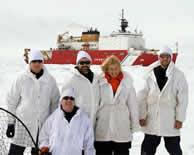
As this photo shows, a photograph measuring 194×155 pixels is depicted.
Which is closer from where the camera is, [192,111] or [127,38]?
[192,111]

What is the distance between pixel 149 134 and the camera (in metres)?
2.79

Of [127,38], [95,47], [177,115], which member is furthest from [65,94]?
[95,47]

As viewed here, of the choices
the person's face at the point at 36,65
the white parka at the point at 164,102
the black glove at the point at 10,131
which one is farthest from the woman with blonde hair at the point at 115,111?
the black glove at the point at 10,131

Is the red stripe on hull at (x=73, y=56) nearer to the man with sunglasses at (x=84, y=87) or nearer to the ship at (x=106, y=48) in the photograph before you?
the ship at (x=106, y=48)

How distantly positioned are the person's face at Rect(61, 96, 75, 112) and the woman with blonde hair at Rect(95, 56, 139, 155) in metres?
0.35

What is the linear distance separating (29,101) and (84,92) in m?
0.47

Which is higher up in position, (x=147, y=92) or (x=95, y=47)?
(x=95, y=47)

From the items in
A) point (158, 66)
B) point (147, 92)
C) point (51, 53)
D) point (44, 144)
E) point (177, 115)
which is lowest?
point (44, 144)

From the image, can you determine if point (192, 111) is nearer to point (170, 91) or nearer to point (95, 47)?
point (170, 91)

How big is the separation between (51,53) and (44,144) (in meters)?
23.6

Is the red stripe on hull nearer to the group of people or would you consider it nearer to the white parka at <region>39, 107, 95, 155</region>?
the group of people

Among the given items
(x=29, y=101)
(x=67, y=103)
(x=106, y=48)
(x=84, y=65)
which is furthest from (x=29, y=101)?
(x=106, y=48)

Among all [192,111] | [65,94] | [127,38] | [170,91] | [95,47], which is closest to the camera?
[65,94]

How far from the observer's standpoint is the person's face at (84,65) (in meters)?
2.46
